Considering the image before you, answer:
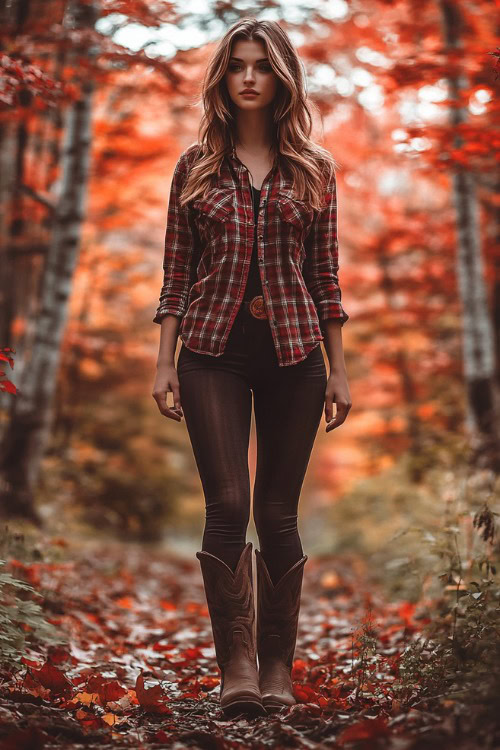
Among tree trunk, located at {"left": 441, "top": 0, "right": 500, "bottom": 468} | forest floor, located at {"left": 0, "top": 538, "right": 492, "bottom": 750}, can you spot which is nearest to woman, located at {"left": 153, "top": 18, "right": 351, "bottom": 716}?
forest floor, located at {"left": 0, "top": 538, "right": 492, "bottom": 750}

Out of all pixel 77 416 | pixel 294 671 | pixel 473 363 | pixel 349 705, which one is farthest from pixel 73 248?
pixel 77 416

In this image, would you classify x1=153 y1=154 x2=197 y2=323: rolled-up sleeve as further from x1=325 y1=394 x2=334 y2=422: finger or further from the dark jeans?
x1=325 y1=394 x2=334 y2=422: finger

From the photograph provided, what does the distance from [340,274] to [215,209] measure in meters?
10.4

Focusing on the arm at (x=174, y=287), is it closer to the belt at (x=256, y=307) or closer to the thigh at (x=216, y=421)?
the thigh at (x=216, y=421)

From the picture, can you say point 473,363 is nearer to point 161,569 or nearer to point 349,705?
point 161,569

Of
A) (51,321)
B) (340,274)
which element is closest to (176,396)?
(51,321)

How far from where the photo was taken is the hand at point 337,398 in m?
2.99

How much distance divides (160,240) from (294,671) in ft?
40.1

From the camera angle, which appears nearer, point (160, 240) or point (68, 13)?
point (68, 13)

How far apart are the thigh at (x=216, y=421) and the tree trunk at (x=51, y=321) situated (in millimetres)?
4657

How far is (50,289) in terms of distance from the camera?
24.6 feet

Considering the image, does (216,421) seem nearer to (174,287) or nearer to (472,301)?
(174,287)

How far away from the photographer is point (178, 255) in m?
3.00

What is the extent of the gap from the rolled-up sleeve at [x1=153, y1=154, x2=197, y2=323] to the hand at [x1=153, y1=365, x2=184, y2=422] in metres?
0.20
